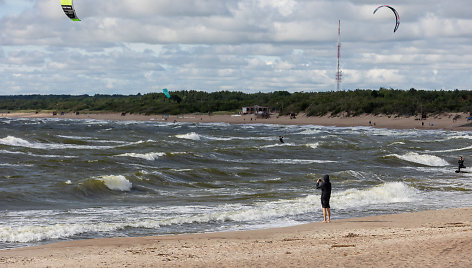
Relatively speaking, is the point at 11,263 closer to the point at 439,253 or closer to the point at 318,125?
the point at 439,253

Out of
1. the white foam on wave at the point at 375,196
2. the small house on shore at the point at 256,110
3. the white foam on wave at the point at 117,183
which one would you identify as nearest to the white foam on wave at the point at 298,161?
the white foam on wave at the point at 375,196

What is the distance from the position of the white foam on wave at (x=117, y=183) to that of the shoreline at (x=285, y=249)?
34.6 ft

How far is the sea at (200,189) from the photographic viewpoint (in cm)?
1727

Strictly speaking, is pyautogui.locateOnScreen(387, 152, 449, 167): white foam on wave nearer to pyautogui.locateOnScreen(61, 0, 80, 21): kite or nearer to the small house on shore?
pyautogui.locateOnScreen(61, 0, 80, 21): kite

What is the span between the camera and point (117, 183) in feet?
84.0

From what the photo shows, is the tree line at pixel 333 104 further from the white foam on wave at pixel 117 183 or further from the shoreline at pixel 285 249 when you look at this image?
the shoreline at pixel 285 249

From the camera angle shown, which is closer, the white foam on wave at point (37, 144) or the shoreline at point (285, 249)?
the shoreline at point (285, 249)

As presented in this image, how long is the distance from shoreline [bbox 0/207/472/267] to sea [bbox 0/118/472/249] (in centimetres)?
175

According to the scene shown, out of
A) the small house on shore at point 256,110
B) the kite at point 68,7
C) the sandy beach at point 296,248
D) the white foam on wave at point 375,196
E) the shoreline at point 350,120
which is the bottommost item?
the white foam on wave at point 375,196

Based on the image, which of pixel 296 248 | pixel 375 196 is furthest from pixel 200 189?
pixel 296 248

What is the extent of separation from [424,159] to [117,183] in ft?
68.3

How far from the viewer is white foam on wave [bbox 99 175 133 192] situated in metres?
25.2

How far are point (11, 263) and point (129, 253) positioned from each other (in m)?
2.17

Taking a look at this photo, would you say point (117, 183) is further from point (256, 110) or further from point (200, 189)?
point (256, 110)
